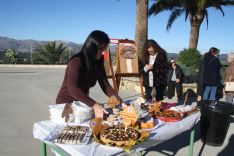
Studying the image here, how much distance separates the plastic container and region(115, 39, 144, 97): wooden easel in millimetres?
2637

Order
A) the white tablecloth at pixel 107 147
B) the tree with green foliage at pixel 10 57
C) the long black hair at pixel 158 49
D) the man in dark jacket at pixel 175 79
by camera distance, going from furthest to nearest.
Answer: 1. the tree with green foliage at pixel 10 57
2. the man in dark jacket at pixel 175 79
3. the long black hair at pixel 158 49
4. the white tablecloth at pixel 107 147

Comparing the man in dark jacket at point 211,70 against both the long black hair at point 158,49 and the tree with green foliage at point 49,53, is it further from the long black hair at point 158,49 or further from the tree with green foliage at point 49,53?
the tree with green foliage at point 49,53

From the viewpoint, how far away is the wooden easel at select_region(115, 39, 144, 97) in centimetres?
776

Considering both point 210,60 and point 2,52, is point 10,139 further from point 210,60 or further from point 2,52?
point 2,52

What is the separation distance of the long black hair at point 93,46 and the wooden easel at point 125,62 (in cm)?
464

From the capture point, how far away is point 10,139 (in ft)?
18.1

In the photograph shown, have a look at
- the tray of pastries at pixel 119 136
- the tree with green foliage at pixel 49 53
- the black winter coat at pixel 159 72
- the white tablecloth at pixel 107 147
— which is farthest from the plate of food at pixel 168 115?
the tree with green foliage at pixel 49 53

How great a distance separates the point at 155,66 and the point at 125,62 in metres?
1.94

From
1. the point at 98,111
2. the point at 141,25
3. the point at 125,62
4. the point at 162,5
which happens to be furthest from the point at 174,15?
the point at 98,111

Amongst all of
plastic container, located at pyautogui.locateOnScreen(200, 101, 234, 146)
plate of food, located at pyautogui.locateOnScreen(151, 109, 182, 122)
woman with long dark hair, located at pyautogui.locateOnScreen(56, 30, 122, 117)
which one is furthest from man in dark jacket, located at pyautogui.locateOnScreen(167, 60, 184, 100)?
woman with long dark hair, located at pyautogui.locateOnScreen(56, 30, 122, 117)

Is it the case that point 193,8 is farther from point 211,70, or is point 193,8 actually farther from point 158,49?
point 158,49

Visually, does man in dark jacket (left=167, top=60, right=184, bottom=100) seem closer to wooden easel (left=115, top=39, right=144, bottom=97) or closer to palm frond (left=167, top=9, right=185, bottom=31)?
wooden easel (left=115, top=39, right=144, bottom=97)

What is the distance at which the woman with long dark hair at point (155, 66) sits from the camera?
19.3 feet

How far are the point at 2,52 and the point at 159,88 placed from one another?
2385cm
